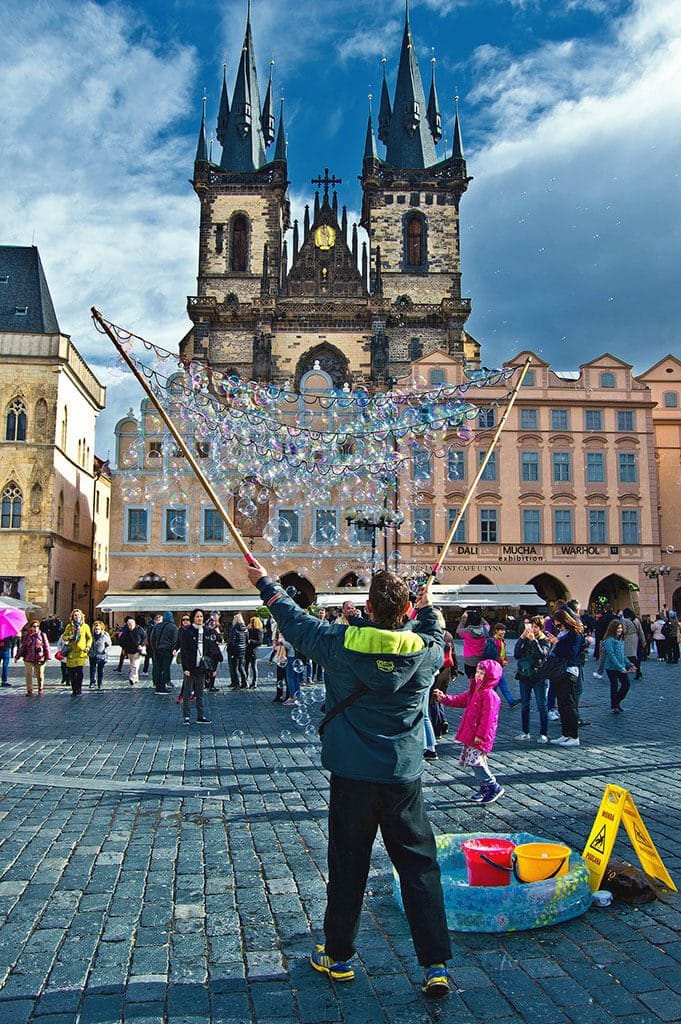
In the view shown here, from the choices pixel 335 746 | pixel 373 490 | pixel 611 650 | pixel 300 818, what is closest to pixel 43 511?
pixel 373 490

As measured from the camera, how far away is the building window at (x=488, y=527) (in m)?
39.0

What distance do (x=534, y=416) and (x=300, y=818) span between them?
35033 mm

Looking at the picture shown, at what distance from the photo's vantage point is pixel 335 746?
Answer: 358 centimetres

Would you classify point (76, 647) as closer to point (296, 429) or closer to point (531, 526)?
point (296, 429)

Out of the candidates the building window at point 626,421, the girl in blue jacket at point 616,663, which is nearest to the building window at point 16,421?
the building window at point 626,421

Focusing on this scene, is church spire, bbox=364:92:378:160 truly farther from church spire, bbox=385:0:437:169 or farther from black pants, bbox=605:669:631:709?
black pants, bbox=605:669:631:709

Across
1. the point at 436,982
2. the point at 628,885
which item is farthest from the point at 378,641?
the point at 628,885

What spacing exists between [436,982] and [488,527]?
36.3m

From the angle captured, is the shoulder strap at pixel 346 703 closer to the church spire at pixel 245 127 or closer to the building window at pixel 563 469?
the building window at pixel 563 469

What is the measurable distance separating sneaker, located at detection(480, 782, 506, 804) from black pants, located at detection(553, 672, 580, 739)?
3054 mm

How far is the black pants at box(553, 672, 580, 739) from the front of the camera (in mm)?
9656

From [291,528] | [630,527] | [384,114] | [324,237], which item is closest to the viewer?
[291,528]

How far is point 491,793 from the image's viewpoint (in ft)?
22.3

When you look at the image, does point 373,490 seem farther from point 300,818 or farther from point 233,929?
point 233,929
